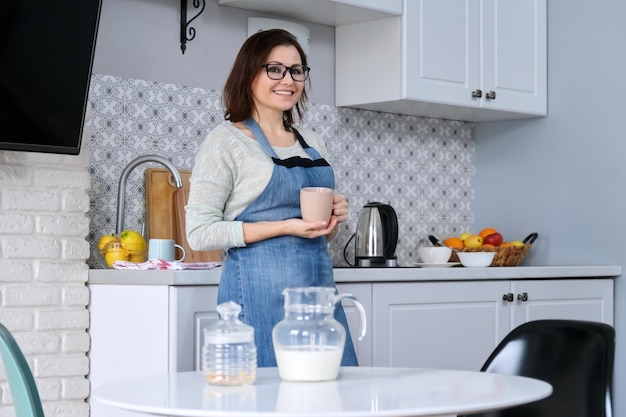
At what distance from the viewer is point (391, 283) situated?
3.30 m

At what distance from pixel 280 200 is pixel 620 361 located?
6.64 feet

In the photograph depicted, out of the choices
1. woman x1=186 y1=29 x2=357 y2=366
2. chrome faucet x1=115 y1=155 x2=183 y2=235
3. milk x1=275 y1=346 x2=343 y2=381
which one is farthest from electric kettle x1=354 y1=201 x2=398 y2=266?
milk x1=275 y1=346 x2=343 y2=381

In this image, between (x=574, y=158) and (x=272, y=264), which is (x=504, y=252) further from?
(x=272, y=264)

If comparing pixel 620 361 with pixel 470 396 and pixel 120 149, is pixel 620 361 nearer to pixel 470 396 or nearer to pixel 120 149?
Answer: pixel 120 149

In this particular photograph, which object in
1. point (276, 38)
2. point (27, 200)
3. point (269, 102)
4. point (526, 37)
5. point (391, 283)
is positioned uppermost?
point (526, 37)

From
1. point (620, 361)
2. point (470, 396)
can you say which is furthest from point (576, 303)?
point (470, 396)

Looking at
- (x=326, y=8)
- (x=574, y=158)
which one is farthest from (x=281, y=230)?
(x=574, y=158)

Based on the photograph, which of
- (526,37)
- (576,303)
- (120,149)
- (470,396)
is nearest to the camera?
(470,396)

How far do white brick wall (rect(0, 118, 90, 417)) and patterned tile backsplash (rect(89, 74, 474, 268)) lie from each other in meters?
0.40

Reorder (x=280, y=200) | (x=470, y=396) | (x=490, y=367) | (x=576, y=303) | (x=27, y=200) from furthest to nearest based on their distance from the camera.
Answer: (x=576, y=303) < (x=27, y=200) < (x=280, y=200) < (x=490, y=367) < (x=470, y=396)

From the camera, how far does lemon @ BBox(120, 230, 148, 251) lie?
300 centimetres

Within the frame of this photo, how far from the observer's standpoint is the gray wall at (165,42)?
11.0ft

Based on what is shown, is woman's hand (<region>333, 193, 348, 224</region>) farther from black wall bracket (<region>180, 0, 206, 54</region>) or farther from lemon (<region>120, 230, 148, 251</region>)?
black wall bracket (<region>180, 0, 206, 54</region>)

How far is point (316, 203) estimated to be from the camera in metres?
2.37
